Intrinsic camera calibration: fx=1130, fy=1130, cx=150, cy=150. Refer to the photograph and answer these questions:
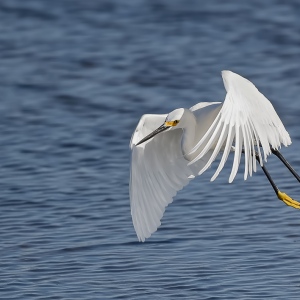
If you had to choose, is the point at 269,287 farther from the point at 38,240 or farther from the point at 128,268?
the point at 38,240

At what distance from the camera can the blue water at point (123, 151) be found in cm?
827

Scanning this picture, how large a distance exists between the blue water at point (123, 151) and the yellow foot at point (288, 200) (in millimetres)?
217

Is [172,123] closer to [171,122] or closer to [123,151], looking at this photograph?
[171,122]

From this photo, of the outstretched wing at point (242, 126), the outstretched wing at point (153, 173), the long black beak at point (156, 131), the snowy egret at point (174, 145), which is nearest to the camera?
the outstretched wing at point (242, 126)

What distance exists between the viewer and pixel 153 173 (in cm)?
849

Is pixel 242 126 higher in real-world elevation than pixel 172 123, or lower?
higher

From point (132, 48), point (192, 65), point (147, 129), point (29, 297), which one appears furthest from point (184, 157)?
point (132, 48)

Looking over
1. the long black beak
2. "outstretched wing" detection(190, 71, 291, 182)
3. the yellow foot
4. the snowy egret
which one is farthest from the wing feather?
"outstretched wing" detection(190, 71, 291, 182)

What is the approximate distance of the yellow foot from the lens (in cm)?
896

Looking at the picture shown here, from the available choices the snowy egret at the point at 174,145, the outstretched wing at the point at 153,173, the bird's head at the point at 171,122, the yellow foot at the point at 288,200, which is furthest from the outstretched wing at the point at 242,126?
the yellow foot at the point at 288,200

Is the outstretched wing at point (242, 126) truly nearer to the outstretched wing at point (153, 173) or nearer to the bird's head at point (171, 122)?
the bird's head at point (171, 122)

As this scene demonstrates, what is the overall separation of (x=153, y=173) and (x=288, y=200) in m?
1.20

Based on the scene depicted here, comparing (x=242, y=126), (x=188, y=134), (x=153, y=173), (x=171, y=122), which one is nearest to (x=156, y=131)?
(x=171, y=122)

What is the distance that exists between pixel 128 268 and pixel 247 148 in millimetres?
1902
